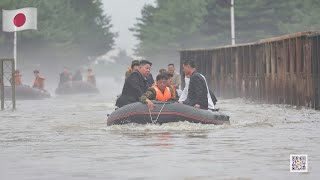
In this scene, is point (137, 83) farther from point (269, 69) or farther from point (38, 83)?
point (38, 83)

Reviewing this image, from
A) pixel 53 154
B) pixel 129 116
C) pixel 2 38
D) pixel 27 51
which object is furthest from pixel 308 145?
pixel 27 51

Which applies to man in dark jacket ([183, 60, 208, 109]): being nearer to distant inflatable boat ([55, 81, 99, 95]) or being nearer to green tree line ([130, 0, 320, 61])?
distant inflatable boat ([55, 81, 99, 95])

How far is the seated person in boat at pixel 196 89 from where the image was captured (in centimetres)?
2427

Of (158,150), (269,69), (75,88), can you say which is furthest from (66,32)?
(158,150)

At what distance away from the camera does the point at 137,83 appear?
2470cm

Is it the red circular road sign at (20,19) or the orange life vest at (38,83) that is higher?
the red circular road sign at (20,19)

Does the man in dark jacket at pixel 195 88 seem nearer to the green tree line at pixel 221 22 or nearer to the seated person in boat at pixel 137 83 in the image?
the seated person in boat at pixel 137 83

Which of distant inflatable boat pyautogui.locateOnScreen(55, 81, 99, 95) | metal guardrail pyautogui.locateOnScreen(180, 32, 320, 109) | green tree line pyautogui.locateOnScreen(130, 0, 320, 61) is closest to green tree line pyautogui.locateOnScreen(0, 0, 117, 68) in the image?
green tree line pyautogui.locateOnScreen(130, 0, 320, 61)

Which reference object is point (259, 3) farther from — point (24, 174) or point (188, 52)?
point (24, 174)

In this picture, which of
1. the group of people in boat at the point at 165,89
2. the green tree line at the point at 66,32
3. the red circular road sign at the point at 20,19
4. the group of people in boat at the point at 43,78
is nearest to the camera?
the group of people in boat at the point at 165,89

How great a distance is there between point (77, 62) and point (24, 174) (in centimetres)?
11361

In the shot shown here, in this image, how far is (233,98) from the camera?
50.1 meters

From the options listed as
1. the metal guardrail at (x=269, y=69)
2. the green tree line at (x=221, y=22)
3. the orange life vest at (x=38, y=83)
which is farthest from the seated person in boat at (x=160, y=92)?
the green tree line at (x=221, y=22)

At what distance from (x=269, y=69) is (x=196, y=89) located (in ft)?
62.4
